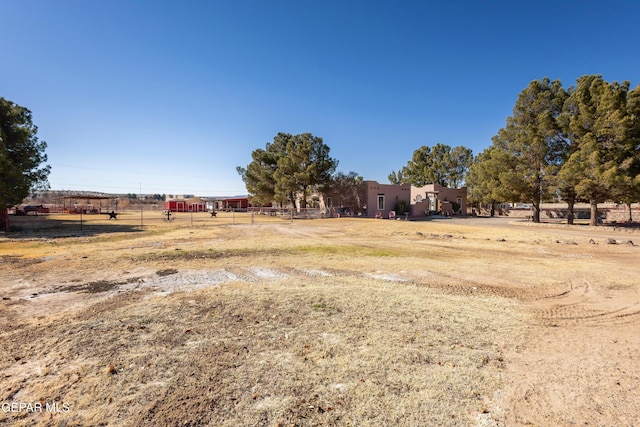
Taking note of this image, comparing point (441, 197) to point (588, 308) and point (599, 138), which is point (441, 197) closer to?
point (599, 138)

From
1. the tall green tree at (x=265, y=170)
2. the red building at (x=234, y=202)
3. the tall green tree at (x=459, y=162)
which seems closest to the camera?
the tall green tree at (x=265, y=170)

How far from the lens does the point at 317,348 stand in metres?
4.00

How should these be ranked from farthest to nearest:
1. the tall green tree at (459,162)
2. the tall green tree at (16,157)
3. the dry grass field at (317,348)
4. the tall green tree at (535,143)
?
the tall green tree at (459,162) → the tall green tree at (535,143) → the tall green tree at (16,157) → the dry grass field at (317,348)

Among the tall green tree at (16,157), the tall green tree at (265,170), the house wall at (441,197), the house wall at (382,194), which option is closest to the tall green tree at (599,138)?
the house wall at (382,194)

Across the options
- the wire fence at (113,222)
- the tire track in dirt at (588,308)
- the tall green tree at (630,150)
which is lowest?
the tire track in dirt at (588,308)

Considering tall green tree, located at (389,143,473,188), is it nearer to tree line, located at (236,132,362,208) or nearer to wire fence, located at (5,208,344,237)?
tree line, located at (236,132,362,208)

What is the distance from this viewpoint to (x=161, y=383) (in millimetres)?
3178

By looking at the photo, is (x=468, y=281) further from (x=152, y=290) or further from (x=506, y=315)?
(x=152, y=290)

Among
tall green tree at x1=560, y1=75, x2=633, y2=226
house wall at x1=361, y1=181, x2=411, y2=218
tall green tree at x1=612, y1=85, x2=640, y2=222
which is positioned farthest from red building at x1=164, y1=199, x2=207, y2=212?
tall green tree at x1=612, y1=85, x2=640, y2=222

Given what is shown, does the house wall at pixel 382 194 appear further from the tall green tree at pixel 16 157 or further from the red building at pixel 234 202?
the red building at pixel 234 202

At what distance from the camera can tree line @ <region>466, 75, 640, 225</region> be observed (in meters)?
21.5

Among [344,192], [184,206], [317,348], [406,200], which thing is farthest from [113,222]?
[184,206]

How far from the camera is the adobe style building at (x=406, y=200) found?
129 ft

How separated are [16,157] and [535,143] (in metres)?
41.3
